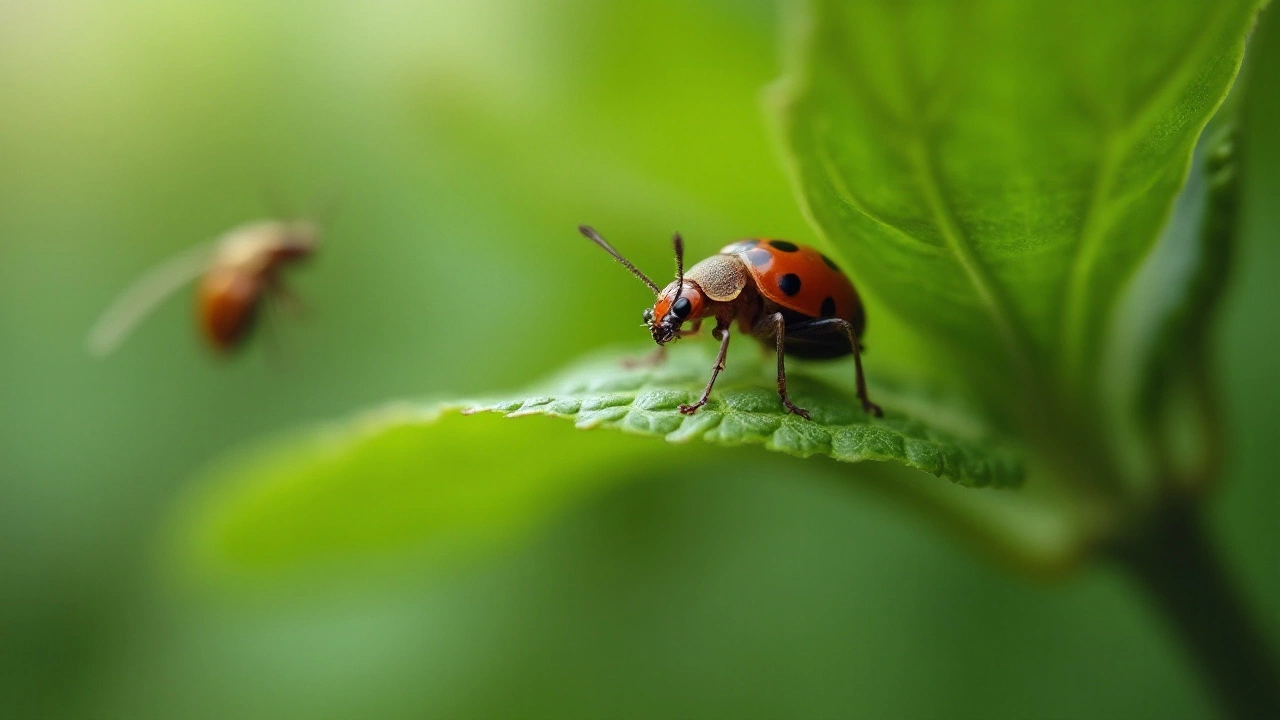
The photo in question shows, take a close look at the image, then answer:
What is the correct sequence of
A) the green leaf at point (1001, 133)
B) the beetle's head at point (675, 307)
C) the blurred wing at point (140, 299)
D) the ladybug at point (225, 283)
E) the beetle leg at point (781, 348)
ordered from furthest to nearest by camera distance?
the blurred wing at point (140, 299) < the ladybug at point (225, 283) < the beetle's head at point (675, 307) < the beetle leg at point (781, 348) < the green leaf at point (1001, 133)

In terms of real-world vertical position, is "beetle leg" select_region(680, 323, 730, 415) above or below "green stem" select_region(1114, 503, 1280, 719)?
above

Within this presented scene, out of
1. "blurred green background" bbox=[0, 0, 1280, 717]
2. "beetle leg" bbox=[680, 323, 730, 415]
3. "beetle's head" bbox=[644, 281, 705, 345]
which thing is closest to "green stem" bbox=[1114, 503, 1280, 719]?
"blurred green background" bbox=[0, 0, 1280, 717]

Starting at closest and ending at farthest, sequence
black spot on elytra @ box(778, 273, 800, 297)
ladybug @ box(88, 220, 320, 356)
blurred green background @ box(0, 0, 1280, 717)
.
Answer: black spot on elytra @ box(778, 273, 800, 297), blurred green background @ box(0, 0, 1280, 717), ladybug @ box(88, 220, 320, 356)

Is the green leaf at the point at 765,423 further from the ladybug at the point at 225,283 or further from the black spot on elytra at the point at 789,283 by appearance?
the ladybug at the point at 225,283

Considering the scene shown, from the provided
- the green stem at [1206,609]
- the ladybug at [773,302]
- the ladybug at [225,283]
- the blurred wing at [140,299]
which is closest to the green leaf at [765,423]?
the ladybug at [773,302]

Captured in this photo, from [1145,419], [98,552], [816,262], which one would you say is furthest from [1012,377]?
[98,552]

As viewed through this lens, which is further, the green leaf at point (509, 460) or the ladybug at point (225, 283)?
the ladybug at point (225, 283)

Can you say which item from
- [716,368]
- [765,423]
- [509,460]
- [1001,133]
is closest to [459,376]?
[509,460]

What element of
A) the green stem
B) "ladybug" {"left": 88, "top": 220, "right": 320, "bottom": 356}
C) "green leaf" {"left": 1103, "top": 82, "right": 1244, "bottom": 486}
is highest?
"ladybug" {"left": 88, "top": 220, "right": 320, "bottom": 356}

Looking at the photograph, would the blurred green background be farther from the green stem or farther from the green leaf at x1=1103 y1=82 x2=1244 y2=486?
the green leaf at x1=1103 y1=82 x2=1244 y2=486
